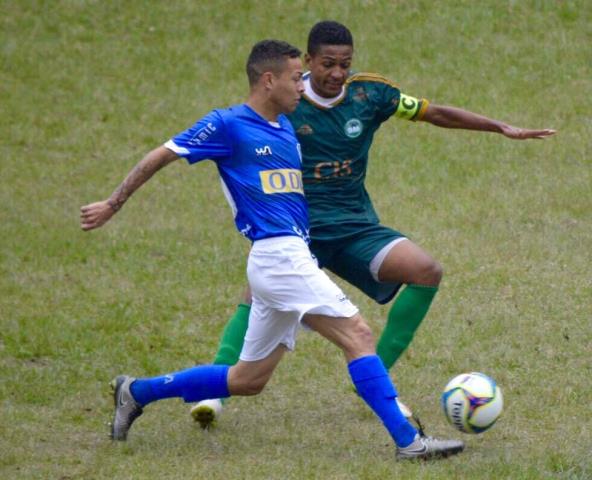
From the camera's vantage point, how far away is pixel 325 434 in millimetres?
6586

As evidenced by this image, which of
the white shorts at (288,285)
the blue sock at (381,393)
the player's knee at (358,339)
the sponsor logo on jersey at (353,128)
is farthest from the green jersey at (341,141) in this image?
the blue sock at (381,393)

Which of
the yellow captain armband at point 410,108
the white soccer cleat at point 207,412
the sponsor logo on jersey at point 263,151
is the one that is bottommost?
the white soccer cleat at point 207,412

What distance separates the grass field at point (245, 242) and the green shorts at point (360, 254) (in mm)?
765

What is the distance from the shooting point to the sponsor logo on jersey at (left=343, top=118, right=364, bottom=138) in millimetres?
6664

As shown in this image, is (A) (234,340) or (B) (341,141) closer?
(B) (341,141)

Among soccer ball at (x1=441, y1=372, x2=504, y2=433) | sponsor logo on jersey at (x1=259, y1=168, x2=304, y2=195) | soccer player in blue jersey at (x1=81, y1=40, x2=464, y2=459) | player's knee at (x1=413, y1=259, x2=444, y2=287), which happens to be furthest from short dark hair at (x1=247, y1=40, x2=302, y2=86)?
soccer ball at (x1=441, y1=372, x2=504, y2=433)

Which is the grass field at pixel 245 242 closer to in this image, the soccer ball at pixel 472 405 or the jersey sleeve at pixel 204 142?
the soccer ball at pixel 472 405

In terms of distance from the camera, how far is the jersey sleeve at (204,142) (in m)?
5.81

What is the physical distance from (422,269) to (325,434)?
3.36ft

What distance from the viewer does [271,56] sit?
231 inches

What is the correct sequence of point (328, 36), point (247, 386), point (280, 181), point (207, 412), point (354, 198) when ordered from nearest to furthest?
point (280, 181) < point (247, 386) < point (328, 36) < point (207, 412) < point (354, 198)

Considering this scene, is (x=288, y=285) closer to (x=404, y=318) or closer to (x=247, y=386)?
(x=247, y=386)

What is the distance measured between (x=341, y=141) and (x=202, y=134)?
109 centimetres

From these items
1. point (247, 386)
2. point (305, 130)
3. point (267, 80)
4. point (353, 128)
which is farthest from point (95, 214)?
point (353, 128)
